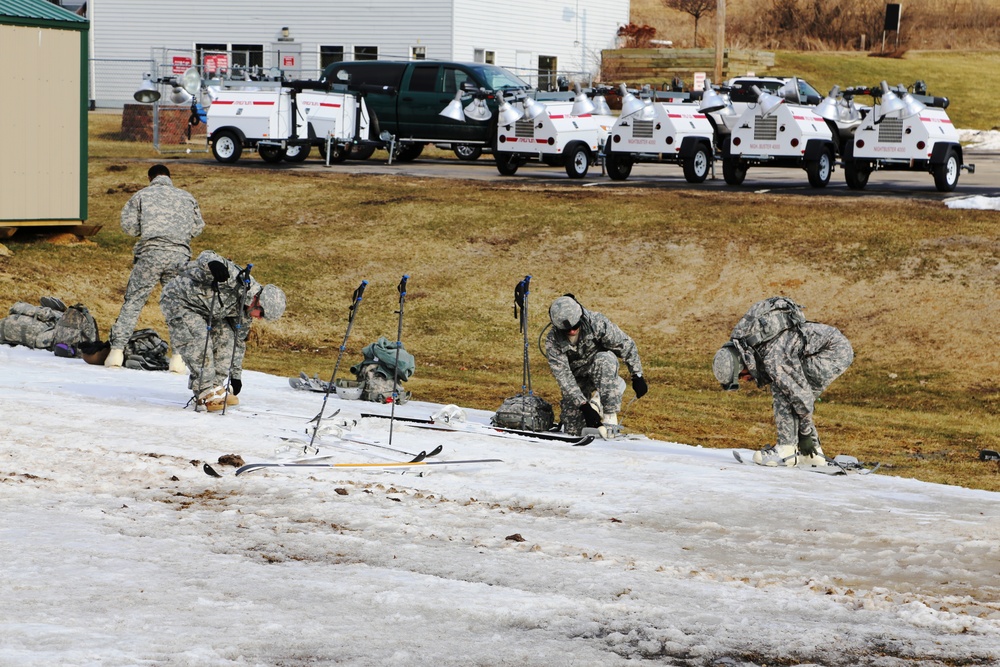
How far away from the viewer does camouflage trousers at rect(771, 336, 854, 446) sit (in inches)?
391

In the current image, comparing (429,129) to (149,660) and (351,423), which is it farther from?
(149,660)

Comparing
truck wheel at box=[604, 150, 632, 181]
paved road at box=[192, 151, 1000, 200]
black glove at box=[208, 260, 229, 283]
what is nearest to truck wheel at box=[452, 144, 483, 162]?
paved road at box=[192, 151, 1000, 200]

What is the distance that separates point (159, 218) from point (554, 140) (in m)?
14.4

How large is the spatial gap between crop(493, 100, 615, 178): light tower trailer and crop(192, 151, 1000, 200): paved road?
Result: 13.9 inches

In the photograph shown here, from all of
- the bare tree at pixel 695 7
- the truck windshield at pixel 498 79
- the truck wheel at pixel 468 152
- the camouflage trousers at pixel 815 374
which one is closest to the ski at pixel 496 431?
the camouflage trousers at pixel 815 374

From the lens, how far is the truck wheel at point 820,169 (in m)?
24.0

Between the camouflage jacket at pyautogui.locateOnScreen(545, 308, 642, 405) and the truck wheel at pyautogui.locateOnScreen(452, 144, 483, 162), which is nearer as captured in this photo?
the camouflage jacket at pyautogui.locateOnScreen(545, 308, 642, 405)

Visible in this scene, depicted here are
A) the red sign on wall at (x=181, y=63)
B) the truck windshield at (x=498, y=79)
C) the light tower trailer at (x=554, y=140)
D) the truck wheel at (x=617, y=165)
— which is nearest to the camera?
the truck wheel at (x=617, y=165)

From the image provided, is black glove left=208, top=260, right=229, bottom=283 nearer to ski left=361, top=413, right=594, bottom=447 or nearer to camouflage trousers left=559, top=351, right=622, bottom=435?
ski left=361, top=413, right=594, bottom=447

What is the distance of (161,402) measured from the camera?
11.8 m

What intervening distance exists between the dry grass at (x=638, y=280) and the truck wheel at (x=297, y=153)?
13.0ft

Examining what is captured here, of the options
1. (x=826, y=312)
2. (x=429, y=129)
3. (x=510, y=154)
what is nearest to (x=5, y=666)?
(x=826, y=312)

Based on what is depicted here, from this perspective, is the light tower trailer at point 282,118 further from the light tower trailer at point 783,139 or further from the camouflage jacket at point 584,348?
the camouflage jacket at point 584,348

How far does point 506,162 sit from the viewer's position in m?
27.2
